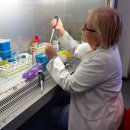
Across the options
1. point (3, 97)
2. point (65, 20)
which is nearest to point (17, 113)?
point (3, 97)

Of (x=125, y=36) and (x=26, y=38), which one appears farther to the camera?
(x=125, y=36)

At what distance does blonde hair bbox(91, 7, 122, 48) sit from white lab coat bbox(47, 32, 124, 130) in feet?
0.19

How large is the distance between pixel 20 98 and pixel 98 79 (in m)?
0.42

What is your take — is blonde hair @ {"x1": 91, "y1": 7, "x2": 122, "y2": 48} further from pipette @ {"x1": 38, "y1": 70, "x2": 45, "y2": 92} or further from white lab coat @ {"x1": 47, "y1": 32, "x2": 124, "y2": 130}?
pipette @ {"x1": 38, "y1": 70, "x2": 45, "y2": 92}

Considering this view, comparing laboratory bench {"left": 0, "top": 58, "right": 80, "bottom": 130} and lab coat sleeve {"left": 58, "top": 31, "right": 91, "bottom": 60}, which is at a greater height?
lab coat sleeve {"left": 58, "top": 31, "right": 91, "bottom": 60}

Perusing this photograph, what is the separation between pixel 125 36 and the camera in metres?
2.80

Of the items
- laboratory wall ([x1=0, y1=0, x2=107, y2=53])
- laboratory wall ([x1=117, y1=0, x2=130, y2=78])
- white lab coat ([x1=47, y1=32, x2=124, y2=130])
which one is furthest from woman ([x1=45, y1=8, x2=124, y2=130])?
laboratory wall ([x1=117, y1=0, x2=130, y2=78])

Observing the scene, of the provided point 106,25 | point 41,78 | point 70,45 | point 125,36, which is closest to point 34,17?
point 70,45

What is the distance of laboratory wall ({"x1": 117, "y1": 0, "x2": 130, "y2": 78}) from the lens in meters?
2.68

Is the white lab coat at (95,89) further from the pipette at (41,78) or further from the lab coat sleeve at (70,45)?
the lab coat sleeve at (70,45)

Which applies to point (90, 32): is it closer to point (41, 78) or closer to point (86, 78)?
point (86, 78)

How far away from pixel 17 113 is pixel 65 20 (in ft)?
4.32

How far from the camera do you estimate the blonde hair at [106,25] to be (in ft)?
3.17

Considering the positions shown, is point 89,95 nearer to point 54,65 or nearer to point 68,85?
point 68,85
